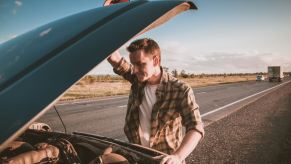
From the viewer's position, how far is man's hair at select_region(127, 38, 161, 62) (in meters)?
2.23

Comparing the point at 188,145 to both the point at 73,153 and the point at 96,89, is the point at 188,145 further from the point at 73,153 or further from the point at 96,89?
the point at 96,89

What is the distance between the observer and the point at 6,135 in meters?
0.86

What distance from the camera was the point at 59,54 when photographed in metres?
1.15

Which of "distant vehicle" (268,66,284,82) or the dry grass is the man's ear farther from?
"distant vehicle" (268,66,284,82)

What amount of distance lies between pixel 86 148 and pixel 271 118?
10.4 meters

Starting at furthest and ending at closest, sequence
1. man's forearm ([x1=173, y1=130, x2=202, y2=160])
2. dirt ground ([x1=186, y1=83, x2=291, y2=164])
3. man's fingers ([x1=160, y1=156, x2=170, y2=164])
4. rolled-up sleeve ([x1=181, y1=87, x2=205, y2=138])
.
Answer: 1. dirt ground ([x1=186, y1=83, x2=291, y2=164])
2. rolled-up sleeve ([x1=181, y1=87, x2=205, y2=138])
3. man's forearm ([x1=173, y1=130, x2=202, y2=160])
4. man's fingers ([x1=160, y1=156, x2=170, y2=164])

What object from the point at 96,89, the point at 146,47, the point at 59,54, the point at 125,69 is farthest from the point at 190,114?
the point at 96,89

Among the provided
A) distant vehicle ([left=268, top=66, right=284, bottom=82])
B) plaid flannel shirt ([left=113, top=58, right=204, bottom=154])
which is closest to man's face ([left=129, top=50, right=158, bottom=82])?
plaid flannel shirt ([left=113, top=58, right=204, bottom=154])

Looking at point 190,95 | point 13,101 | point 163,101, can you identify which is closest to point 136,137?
point 163,101

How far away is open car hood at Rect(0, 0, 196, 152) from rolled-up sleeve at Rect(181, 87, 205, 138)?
3.06 ft

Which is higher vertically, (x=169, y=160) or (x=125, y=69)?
(x=125, y=69)

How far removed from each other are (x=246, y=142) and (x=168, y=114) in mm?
5579

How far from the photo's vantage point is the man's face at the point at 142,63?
87.8 inches

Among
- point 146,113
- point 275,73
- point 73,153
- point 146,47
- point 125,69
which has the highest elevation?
point 146,47
